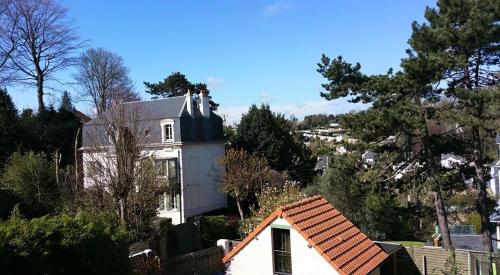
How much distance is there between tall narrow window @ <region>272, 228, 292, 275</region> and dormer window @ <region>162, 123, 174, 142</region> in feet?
54.2

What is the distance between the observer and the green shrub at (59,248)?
9.15m

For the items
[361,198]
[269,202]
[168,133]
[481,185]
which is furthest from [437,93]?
[168,133]

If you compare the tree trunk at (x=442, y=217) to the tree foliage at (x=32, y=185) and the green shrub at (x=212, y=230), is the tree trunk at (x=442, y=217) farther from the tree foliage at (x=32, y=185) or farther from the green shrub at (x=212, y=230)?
the tree foliage at (x=32, y=185)

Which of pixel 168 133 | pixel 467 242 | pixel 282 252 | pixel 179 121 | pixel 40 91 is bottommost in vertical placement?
pixel 467 242

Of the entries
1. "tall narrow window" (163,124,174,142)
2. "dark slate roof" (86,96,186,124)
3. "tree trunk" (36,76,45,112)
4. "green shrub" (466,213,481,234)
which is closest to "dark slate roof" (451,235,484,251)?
"green shrub" (466,213,481,234)

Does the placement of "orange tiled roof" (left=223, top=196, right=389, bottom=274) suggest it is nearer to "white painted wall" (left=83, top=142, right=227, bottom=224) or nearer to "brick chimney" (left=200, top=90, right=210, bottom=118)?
"white painted wall" (left=83, top=142, right=227, bottom=224)

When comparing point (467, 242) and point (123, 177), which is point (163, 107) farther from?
point (467, 242)

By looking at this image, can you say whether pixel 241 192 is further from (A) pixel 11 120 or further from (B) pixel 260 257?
(A) pixel 11 120

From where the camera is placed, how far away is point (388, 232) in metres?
27.9

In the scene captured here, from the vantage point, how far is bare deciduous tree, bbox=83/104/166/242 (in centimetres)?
1841

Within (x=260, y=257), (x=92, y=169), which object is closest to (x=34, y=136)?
(x=92, y=169)

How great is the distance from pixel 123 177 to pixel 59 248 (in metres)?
8.40

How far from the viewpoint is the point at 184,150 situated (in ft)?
94.6

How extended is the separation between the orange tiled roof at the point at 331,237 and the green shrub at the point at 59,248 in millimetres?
4280
